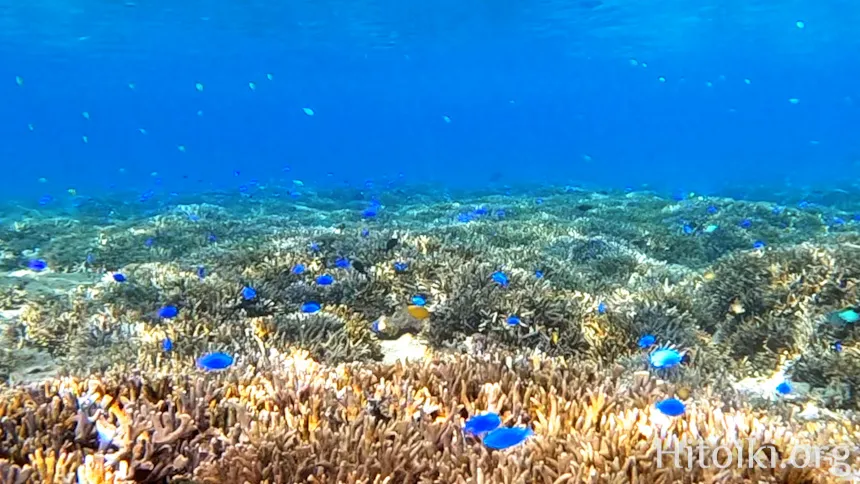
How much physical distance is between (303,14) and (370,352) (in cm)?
5172

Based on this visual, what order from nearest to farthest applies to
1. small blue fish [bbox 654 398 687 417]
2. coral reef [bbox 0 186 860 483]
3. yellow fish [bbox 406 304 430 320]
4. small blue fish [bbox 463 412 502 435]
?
coral reef [bbox 0 186 860 483] < small blue fish [bbox 463 412 502 435] < small blue fish [bbox 654 398 687 417] < yellow fish [bbox 406 304 430 320]

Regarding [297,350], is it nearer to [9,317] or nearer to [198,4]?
[9,317]

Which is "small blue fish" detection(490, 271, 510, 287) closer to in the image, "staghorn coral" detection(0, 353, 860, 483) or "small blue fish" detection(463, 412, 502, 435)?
"staghorn coral" detection(0, 353, 860, 483)

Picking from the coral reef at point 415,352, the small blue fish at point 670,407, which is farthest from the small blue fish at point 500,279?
the small blue fish at point 670,407

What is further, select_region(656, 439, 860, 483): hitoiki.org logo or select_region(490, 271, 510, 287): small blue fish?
select_region(490, 271, 510, 287): small blue fish

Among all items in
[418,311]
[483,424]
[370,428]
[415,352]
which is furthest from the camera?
[415,352]

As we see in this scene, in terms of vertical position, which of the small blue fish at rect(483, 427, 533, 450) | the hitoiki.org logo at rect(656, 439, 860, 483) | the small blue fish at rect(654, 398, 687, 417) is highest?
the small blue fish at rect(654, 398, 687, 417)

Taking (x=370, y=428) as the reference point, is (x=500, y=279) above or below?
above

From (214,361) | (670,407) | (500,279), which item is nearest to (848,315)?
(500,279)

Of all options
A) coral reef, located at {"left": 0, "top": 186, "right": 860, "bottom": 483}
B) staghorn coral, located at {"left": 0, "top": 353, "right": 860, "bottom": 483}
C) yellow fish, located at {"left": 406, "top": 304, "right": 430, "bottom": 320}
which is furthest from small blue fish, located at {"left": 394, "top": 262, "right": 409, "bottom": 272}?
staghorn coral, located at {"left": 0, "top": 353, "right": 860, "bottom": 483}

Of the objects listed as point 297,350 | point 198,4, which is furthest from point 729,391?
point 198,4

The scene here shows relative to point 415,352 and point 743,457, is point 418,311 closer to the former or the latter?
point 415,352

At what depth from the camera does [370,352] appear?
7.00m

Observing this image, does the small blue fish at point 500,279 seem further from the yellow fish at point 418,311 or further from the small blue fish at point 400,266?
the small blue fish at point 400,266
